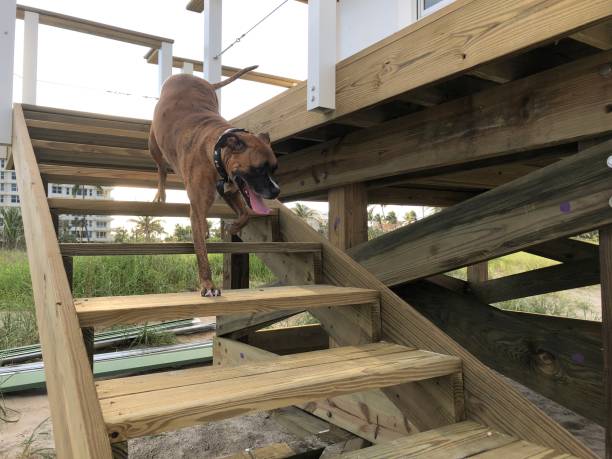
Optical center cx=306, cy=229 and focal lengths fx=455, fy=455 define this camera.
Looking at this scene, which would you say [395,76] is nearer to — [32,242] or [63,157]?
[32,242]

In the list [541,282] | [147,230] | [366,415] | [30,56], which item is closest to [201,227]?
[366,415]

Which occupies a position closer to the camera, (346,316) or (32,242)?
(32,242)

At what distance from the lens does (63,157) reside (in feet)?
9.30

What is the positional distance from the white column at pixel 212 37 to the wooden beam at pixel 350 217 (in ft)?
4.58

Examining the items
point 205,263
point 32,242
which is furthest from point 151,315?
point 32,242

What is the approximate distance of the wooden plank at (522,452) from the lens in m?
1.16

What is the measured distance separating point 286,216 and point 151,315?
3.66ft

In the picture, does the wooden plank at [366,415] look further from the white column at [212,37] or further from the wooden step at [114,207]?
the white column at [212,37]

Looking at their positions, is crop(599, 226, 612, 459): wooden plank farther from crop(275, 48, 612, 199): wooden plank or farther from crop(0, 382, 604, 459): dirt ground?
crop(0, 382, 604, 459): dirt ground

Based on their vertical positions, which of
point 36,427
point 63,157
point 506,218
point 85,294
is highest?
point 63,157

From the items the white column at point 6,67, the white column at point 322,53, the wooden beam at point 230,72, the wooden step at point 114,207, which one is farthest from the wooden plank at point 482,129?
the wooden beam at point 230,72

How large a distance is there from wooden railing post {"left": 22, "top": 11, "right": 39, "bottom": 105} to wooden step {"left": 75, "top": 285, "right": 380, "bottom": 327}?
115 inches

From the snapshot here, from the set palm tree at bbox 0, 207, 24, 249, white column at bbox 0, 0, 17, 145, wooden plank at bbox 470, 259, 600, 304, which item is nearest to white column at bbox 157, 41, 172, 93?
white column at bbox 0, 0, 17, 145

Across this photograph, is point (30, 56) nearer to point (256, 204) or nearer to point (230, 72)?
point (230, 72)
